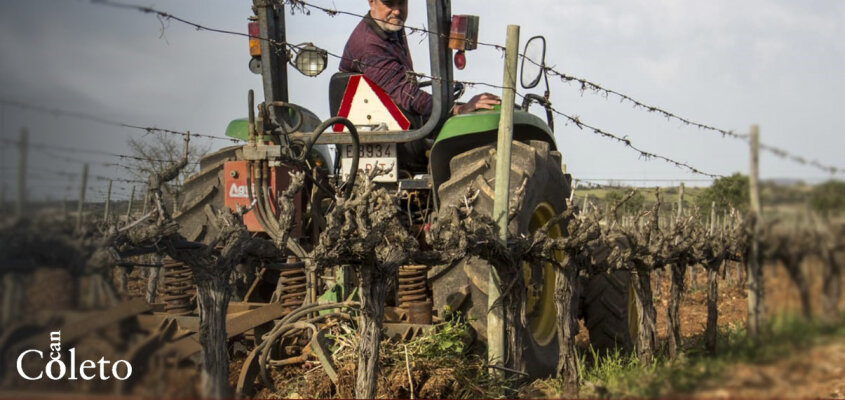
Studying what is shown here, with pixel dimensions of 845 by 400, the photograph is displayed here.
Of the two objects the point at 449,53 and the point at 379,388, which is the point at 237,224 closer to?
the point at 379,388

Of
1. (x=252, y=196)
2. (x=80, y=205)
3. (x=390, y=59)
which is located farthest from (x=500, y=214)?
(x=80, y=205)

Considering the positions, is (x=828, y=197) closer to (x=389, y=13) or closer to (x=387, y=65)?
(x=387, y=65)

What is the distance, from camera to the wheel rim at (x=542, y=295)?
5.53 meters

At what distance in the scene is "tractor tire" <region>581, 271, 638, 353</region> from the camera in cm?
632

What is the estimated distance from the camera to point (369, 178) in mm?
3807

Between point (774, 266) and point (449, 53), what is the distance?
378 centimetres

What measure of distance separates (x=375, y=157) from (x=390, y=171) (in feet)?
0.45

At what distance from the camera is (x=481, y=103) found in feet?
18.2

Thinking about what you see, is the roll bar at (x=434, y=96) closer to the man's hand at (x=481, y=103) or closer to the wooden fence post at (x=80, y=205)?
the man's hand at (x=481, y=103)

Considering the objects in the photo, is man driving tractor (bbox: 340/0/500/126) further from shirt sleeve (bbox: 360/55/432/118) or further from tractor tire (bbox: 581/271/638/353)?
tractor tire (bbox: 581/271/638/353)

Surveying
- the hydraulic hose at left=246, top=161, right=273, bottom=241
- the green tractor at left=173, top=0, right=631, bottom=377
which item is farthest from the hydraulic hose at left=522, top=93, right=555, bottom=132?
the hydraulic hose at left=246, top=161, right=273, bottom=241

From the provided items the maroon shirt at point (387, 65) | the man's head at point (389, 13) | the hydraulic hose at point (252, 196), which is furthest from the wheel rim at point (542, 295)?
the hydraulic hose at point (252, 196)

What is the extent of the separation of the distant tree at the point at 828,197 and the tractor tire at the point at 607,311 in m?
4.52

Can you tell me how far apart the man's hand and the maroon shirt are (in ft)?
0.98
